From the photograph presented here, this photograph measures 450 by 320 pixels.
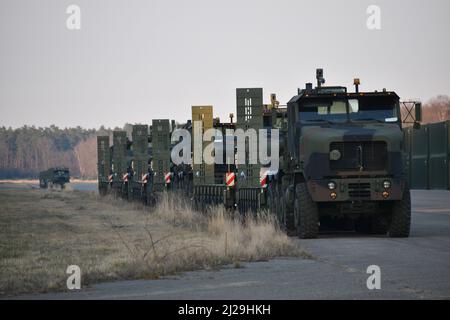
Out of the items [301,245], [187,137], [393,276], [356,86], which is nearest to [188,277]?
[393,276]

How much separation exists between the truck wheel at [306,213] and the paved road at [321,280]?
6.37ft

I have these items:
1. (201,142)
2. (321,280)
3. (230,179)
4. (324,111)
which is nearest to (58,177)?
(201,142)

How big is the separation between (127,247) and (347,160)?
6.04 m

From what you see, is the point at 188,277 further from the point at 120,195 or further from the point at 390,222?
the point at 120,195

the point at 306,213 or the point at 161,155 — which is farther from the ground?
the point at 161,155

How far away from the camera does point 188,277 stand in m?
14.9

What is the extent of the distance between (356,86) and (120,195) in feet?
109

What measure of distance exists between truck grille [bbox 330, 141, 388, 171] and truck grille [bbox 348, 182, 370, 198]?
38 centimetres

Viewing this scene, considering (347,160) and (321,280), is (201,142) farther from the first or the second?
(321,280)

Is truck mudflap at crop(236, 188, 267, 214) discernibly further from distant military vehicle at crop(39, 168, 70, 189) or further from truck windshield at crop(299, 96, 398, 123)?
distant military vehicle at crop(39, 168, 70, 189)

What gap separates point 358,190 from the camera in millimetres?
21281

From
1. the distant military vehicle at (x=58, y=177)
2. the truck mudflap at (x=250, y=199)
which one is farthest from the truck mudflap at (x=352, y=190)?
the distant military vehicle at (x=58, y=177)

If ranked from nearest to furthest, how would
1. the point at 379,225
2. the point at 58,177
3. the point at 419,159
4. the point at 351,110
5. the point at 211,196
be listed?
the point at 351,110, the point at 379,225, the point at 211,196, the point at 419,159, the point at 58,177

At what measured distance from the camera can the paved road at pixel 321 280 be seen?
12.5 m
